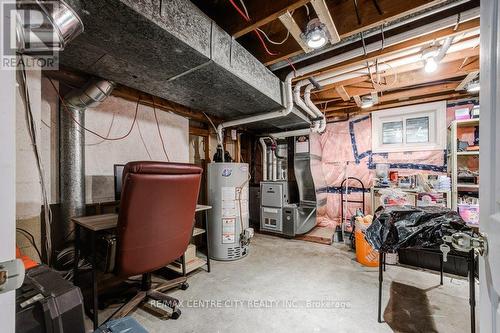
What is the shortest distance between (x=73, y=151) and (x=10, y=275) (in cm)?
193

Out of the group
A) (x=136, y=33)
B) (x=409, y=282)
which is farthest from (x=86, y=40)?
(x=409, y=282)

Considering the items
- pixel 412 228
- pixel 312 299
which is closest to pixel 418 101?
pixel 412 228

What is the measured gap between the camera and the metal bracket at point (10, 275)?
416 millimetres

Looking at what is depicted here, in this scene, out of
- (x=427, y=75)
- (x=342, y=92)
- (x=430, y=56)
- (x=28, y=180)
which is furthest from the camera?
(x=342, y=92)

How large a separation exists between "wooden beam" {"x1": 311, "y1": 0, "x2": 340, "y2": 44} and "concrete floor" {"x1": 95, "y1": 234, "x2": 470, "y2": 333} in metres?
2.24

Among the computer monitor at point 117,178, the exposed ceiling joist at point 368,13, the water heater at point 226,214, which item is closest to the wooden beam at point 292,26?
the exposed ceiling joist at point 368,13

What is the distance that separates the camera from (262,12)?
1.51 meters

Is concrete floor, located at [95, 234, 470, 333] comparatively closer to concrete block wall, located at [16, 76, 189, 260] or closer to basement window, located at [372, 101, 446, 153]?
concrete block wall, located at [16, 76, 189, 260]

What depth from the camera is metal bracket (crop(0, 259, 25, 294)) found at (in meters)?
0.42

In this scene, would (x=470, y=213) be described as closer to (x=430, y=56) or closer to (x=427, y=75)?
(x=427, y=75)

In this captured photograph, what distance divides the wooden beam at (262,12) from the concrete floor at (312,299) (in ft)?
7.34

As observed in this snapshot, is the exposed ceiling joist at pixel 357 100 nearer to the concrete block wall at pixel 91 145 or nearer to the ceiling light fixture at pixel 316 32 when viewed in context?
the ceiling light fixture at pixel 316 32

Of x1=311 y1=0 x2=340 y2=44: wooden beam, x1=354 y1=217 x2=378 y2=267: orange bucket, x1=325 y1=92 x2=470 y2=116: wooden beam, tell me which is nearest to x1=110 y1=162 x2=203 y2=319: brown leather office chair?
x1=311 y1=0 x2=340 y2=44: wooden beam

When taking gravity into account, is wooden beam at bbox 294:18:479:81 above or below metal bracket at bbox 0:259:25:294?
above
